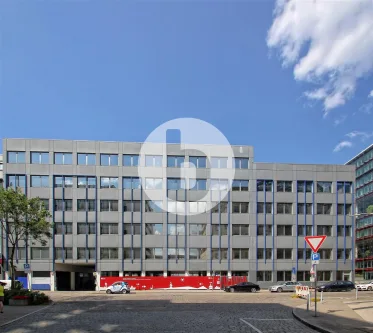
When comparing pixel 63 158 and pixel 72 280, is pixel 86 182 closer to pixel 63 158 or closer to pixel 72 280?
pixel 63 158

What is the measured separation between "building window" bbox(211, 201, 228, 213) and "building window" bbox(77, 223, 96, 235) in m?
17.0

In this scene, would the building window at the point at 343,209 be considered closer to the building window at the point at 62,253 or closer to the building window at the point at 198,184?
the building window at the point at 198,184

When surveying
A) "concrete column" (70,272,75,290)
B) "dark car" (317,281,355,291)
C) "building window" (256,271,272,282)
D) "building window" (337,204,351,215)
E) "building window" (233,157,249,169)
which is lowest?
"concrete column" (70,272,75,290)

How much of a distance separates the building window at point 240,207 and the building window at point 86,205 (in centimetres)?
2002

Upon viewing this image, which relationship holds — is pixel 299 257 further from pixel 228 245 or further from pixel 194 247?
pixel 194 247

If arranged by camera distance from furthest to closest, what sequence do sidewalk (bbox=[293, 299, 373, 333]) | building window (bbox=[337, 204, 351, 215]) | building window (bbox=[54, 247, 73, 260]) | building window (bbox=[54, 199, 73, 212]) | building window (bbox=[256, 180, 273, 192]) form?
building window (bbox=[337, 204, 351, 215])
building window (bbox=[256, 180, 273, 192])
building window (bbox=[54, 199, 73, 212])
building window (bbox=[54, 247, 73, 260])
sidewalk (bbox=[293, 299, 373, 333])

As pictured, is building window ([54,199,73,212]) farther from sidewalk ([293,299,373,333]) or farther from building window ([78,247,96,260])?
sidewalk ([293,299,373,333])

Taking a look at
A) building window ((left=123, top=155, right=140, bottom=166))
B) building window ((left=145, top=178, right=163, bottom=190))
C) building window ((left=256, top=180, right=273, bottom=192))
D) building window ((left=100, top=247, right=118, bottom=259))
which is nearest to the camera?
building window ((left=100, top=247, right=118, bottom=259))

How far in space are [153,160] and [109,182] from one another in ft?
22.9

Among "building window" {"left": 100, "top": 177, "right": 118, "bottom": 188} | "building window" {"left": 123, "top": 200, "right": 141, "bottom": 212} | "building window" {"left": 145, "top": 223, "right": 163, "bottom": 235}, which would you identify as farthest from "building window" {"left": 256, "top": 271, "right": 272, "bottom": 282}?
"building window" {"left": 100, "top": 177, "right": 118, "bottom": 188}

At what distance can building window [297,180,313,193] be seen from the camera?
58.7 m

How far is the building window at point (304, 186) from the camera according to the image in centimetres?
5866

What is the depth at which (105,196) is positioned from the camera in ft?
181

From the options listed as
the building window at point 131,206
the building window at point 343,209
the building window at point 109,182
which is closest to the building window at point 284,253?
the building window at point 343,209
